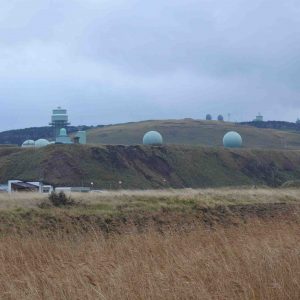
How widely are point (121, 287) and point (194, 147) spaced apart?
93.3 meters

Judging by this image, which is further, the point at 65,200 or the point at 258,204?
the point at 258,204

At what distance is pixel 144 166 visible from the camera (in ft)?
285

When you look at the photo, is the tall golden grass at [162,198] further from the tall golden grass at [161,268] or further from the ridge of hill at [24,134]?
the ridge of hill at [24,134]

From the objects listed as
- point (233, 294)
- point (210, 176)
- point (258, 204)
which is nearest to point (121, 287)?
point (233, 294)

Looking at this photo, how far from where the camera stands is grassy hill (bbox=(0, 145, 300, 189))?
78.2 meters

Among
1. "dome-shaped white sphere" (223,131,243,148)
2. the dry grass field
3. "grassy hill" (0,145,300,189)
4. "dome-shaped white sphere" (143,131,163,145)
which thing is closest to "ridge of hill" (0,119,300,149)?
"dome-shaped white sphere" (223,131,243,148)

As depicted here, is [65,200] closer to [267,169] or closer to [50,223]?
[50,223]

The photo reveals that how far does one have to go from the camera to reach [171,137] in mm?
162500

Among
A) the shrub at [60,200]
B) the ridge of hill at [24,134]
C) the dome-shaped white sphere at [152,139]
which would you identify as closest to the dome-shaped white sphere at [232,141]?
the dome-shaped white sphere at [152,139]

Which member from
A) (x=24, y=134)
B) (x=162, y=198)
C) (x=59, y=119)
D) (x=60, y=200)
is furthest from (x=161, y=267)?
(x=24, y=134)

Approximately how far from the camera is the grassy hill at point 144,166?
78.2 m

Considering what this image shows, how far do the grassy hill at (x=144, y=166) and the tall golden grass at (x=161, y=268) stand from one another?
60.9 metres

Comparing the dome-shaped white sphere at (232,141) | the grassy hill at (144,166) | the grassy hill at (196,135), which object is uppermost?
the grassy hill at (196,135)

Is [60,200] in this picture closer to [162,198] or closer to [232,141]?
[162,198]
